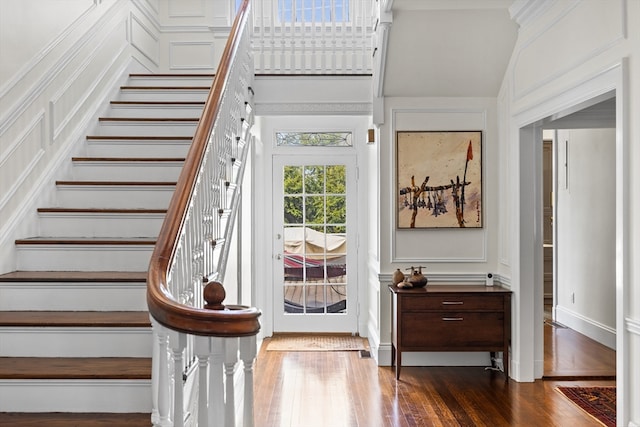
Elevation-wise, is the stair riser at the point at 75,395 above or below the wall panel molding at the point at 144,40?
below

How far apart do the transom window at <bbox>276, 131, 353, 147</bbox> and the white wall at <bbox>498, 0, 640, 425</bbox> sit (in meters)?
1.93

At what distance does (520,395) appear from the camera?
157 inches

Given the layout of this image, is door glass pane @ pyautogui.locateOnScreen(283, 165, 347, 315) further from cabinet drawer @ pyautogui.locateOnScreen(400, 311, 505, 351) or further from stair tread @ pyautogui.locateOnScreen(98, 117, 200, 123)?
stair tread @ pyautogui.locateOnScreen(98, 117, 200, 123)

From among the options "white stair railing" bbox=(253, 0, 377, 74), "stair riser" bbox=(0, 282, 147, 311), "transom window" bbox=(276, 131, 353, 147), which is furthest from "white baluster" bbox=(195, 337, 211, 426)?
"transom window" bbox=(276, 131, 353, 147)

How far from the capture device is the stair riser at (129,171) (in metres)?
3.62

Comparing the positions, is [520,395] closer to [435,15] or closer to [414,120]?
[414,120]

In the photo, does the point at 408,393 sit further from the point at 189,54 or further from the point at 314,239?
the point at 189,54

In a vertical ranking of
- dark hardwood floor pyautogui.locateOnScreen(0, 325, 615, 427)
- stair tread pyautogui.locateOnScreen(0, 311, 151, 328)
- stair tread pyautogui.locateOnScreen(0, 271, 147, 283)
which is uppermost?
stair tread pyautogui.locateOnScreen(0, 271, 147, 283)

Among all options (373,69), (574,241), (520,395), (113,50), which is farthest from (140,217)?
(574,241)

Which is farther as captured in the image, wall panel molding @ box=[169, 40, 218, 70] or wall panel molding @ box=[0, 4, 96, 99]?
wall panel molding @ box=[169, 40, 218, 70]

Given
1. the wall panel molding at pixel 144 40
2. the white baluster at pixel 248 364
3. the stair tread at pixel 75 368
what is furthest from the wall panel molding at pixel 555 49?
the wall panel molding at pixel 144 40

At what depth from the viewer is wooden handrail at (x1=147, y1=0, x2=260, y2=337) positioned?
4.50 feet

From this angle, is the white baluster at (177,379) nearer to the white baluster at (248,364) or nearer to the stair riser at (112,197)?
the white baluster at (248,364)

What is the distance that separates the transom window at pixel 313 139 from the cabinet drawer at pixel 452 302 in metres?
2.34
